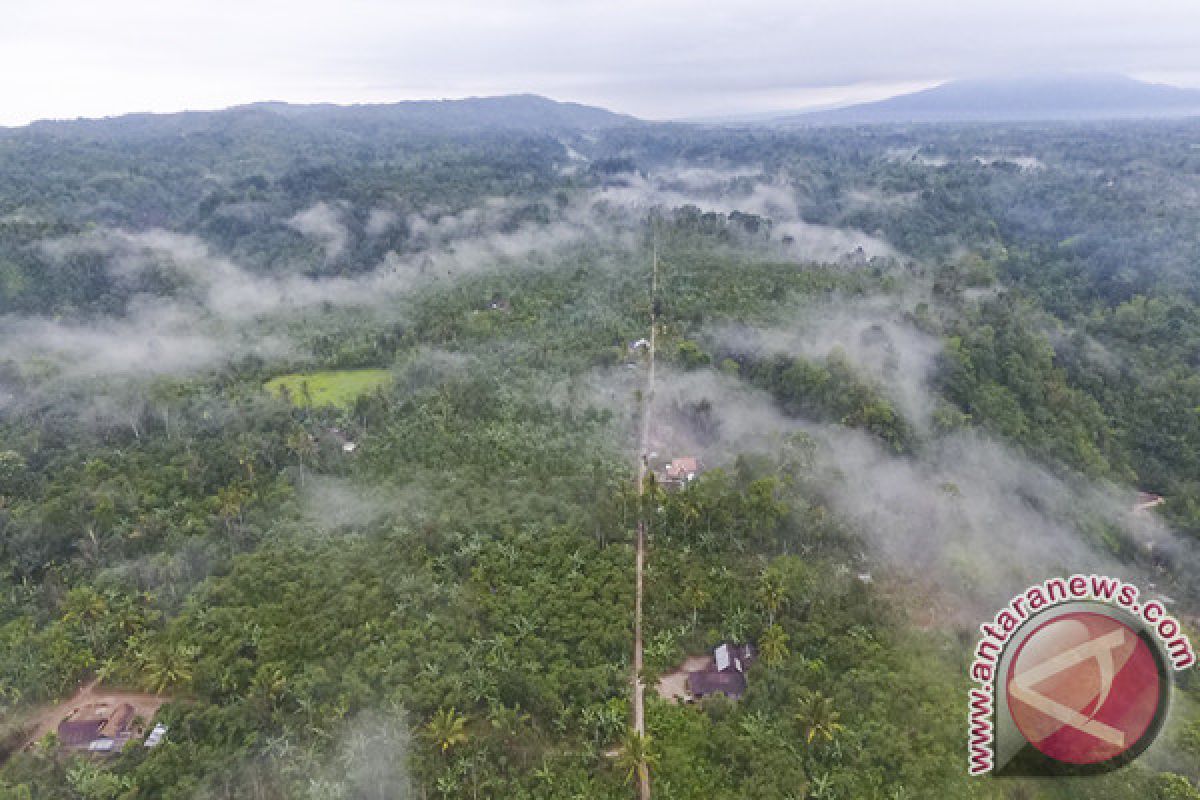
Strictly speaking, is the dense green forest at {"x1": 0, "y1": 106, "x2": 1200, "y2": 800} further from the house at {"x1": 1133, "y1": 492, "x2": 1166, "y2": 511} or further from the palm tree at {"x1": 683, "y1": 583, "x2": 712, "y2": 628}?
the house at {"x1": 1133, "y1": 492, "x2": 1166, "y2": 511}

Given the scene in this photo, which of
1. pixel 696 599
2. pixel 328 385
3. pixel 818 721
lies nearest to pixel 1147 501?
pixel 696 599

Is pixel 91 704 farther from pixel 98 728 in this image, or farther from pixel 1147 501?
pixel 1147 501

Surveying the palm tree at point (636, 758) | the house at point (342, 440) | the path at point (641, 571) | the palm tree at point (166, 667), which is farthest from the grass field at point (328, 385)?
the palm tree at point (636, 758)

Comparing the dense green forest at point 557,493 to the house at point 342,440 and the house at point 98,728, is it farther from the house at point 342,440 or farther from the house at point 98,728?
the house at point 98,728

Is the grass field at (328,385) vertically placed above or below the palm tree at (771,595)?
above

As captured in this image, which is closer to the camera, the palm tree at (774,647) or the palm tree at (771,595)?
the palm tree at (774,647)

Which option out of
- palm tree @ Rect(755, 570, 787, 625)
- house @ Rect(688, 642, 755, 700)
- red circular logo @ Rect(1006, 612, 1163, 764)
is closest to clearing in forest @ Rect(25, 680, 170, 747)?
house @ Rect(688, 642, 755, 700)
